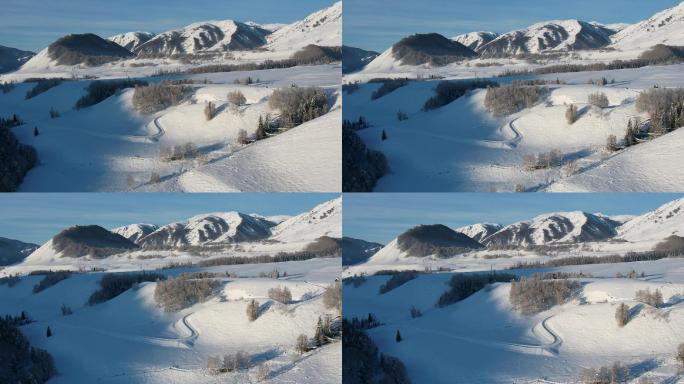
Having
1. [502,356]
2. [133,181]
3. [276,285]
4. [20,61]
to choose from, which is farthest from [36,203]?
[502,356]

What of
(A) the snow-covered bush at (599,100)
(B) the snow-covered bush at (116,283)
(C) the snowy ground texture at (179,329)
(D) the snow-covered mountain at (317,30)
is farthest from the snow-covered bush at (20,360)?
(A) the snow-covered bush at (599,100)

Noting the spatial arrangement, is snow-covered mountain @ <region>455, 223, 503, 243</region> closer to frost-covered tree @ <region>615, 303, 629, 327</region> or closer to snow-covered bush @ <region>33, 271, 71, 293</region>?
frost-covered tree @ <region>615, 303, 629, 327</region>

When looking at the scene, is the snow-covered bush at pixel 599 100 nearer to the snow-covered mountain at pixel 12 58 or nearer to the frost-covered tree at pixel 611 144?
the frost-covered tree at pixel 611 144

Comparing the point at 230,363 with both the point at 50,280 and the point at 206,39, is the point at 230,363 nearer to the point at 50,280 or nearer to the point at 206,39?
the point at 50,280

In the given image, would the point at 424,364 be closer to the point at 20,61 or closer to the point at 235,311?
the point at 235,311

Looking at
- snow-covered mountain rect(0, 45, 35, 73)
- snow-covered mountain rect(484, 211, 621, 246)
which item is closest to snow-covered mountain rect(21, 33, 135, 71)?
snow-covered mountain rect(0, 45, 35, 73)

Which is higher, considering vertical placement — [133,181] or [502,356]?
[133,181]

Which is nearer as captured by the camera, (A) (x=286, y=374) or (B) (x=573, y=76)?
→ (A) (x=286, y=374)
